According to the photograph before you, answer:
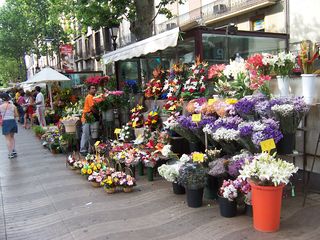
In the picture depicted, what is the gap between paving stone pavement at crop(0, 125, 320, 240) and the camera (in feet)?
14.2

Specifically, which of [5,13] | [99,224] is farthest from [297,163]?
[5,13]

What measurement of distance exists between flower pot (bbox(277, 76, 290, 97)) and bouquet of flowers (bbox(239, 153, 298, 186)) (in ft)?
5.07

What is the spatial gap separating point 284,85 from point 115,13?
9836 mm

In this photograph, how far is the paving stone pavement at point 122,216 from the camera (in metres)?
4.34

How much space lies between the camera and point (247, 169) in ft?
13.4

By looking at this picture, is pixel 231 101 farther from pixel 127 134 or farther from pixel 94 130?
pixel 94 130

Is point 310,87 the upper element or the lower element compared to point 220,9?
lower

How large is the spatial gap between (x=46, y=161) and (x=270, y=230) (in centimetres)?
649

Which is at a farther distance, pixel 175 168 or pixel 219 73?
pixel 219 73

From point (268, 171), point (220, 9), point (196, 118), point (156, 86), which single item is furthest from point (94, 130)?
point (220, 9)

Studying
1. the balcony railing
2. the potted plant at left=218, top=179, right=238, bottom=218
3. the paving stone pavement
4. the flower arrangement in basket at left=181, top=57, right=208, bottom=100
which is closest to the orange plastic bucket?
the paving stone pavement

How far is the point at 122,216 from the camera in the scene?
5.00 meters

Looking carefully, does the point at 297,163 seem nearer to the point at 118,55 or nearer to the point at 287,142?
the point at 287,142

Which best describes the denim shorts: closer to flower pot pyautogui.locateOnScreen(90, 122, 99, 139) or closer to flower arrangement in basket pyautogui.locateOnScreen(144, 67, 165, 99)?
flower pot pyautogui.locateOnScreen(90, 122, 99, 139)
